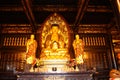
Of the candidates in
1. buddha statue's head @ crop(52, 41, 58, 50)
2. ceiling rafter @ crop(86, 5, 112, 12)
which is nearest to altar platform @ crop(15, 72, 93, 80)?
buddha statue's head @ crop(52, 41, 58, 50)

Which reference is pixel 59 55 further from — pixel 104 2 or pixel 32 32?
pixel 104 2

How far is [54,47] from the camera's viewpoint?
6547 mm

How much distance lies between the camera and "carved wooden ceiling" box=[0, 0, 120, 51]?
609 cm

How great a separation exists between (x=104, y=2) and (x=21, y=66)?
11.9 feet

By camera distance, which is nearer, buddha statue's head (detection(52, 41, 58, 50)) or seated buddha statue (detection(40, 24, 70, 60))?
seated buddha statue (detection(40, 24, 70, 60))

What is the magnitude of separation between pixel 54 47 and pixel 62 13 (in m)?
1.29

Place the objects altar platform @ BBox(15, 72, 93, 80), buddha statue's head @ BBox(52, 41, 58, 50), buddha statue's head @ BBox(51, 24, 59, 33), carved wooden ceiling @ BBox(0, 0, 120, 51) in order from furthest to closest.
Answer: buddha statue's head @ BBox(51, 24, 59, 33), buddha statue's head @ BBox(52, 41, 58, 50), carved wooden ceiling @ BBox(0, 0, 120, 51), altar platform @ BBox(15, 72, 93, 80)

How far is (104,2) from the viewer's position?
6.15 m

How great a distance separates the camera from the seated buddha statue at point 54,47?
20.7 ft

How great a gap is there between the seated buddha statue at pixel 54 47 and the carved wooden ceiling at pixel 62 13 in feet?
1.96

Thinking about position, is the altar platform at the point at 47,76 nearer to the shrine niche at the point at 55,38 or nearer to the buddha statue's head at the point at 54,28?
the shrine niche at the point at 55,38

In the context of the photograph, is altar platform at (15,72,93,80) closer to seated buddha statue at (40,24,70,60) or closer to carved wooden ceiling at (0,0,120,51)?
seated buddha statue at (40,24,70,60)

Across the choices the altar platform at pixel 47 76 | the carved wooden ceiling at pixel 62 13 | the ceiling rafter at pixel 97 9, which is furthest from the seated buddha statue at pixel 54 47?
the ceiling rafter at pixel 97 9

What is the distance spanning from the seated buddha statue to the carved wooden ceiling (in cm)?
60
